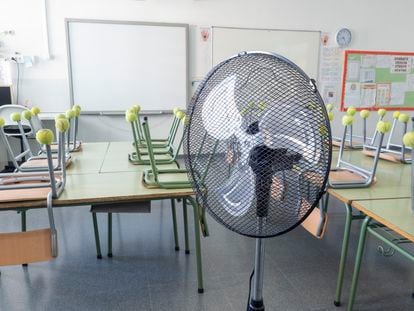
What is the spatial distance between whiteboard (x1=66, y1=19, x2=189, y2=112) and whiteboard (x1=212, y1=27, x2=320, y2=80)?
478mm

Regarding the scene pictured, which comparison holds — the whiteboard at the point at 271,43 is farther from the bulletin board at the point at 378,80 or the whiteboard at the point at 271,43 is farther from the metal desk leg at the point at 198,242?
the metal desk leg at the point at 198,242

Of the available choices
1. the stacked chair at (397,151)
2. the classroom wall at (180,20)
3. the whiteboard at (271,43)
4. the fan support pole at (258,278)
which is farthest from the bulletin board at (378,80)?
the fan support pole at (258,278)

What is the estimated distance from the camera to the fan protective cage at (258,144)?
1.96ft

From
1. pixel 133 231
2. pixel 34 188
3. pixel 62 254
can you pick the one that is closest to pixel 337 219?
pixel 133 231

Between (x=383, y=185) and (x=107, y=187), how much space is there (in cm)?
137

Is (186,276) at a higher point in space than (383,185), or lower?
lower

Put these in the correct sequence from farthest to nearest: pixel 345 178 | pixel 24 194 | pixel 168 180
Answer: pixel 345 178, pixel 168 180, pixel 24 194

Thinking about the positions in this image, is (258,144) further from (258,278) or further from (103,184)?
(103,184)

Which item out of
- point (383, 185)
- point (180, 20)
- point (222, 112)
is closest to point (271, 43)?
point (180, 20)

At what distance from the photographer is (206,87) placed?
2.29ft

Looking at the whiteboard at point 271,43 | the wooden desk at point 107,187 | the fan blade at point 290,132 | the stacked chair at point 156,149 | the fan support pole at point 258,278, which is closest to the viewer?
the fan blade at point 290,132

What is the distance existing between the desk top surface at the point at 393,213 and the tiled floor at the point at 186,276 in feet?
2.02

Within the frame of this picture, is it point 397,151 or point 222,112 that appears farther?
point 397,151

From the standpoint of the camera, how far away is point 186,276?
195 cm
